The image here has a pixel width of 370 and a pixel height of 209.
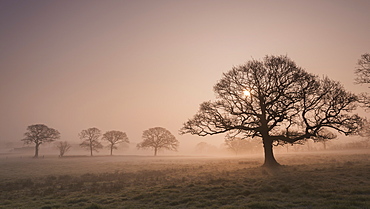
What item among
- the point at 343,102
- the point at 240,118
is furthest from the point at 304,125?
the point at 240,118

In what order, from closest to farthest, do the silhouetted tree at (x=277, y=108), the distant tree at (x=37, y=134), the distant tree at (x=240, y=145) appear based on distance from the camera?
the silhouetted tree at (x=277, y=108) < the distant tree at (x=37, y=134) < the distant tree at (x=240, y=145)

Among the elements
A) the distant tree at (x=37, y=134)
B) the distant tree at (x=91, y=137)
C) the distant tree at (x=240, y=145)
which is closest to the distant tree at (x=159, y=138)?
the distant tree at (x=91, y=137)

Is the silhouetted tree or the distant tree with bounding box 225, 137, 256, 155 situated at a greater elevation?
the silhouetted tree

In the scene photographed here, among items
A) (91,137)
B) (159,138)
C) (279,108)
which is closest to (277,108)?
(279,108)

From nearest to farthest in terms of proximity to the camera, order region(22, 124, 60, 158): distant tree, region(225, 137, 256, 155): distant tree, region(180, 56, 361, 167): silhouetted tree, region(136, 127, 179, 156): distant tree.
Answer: region(180, 56, 361, 167): silhouetted tree, region(22, 124, 60, 158): distant tree, region(136, 127, 179, 156): distant tree, region(225, 137, 256, 155): distant tree

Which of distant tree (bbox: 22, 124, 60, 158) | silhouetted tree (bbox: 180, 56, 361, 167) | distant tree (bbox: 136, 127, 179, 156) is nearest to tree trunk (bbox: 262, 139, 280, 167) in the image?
silhouetted tree (bbox: 180, 56, 361, 167)

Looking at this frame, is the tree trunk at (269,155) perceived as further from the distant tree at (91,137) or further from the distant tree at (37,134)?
the distant tree at (37,134)

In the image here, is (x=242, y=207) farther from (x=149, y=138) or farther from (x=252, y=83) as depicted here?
(x=149, y=138)

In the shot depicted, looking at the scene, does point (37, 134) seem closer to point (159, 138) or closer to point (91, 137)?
point (91, 137)

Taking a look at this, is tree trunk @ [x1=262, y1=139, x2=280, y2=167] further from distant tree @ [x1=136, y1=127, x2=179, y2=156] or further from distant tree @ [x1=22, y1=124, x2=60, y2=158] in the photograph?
distant tree @ [x1=22, y1=124, x2=60, y2=158]

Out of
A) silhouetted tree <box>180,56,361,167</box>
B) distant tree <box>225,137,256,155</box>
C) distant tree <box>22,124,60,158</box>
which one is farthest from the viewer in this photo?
distant tree <box>225,137,256,155</box>

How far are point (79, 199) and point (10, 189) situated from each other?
11417 mm

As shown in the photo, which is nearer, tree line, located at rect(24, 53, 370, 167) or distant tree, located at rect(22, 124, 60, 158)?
tree line, located at rect(24, 53, 370, 167)

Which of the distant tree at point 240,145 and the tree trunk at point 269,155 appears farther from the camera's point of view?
the distant tree at point 240,145
